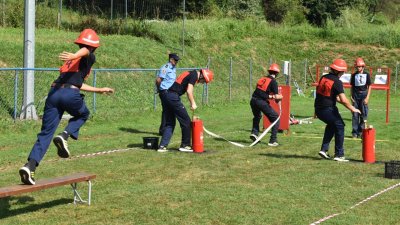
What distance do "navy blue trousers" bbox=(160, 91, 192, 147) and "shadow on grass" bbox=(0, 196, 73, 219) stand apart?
517cm

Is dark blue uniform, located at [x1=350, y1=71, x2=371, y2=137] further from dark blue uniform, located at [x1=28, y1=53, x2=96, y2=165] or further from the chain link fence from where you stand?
dark blue uniform, located at [x1=28, y1=53, x2=96, y2=165]

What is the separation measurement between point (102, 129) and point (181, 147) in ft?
17.5

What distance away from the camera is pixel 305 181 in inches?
424

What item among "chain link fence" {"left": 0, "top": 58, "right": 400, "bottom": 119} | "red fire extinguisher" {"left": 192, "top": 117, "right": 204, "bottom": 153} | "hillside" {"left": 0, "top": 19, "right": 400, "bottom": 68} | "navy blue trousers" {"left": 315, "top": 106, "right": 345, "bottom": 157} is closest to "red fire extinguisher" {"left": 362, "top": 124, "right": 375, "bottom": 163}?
"navy blue trousers" {"left": 315, "top": 106, "right": 345, "bottom": 157}

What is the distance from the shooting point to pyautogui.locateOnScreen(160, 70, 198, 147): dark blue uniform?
555 inches

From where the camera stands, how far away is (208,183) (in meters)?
10.5

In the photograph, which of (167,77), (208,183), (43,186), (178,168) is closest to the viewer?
(43,186)

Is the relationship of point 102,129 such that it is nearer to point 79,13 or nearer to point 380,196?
point 380,196

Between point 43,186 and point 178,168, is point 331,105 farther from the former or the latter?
point 43,186

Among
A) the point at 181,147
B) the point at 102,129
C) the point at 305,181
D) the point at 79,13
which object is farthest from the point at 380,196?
the point at 79,13

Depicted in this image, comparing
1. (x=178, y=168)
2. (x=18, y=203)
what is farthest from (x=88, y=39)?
(x=178, y=168)

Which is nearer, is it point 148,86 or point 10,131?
point 10,131

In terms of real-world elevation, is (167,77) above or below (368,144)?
above

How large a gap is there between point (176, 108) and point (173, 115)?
20 centimetres
